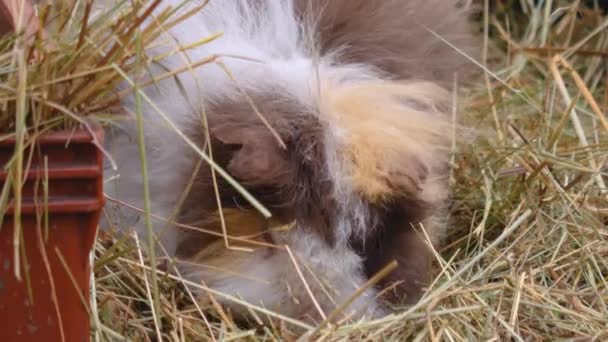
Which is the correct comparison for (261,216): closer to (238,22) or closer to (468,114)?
(238,22)

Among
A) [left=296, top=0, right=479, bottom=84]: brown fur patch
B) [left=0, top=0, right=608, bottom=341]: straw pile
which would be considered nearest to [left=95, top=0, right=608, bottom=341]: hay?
[left=0, top=0, right=608, bottom=341]: straw pile

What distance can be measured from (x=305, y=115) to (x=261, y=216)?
0.58 ft

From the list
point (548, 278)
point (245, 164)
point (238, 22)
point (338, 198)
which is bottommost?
point (548, 278)

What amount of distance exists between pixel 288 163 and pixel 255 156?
0.07 metres

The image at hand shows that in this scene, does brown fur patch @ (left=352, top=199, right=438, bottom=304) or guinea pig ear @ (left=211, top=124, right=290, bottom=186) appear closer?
guinea pig ear @ (left=211, top=124, right=290, bottom=186)

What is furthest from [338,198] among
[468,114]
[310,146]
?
[468,114]

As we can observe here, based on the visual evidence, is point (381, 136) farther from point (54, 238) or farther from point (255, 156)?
point (54, 238)

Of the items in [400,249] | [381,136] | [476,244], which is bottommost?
[476,244]

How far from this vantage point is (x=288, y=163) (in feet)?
4.61

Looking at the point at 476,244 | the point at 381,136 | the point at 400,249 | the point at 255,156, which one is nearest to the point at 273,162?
the point at 255,156

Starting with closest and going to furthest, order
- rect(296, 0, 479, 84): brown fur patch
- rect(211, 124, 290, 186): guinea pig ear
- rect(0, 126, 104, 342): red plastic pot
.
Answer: rect(0, 126, 104, 342): red plastic pot < rect(211, 124, 290, 186): guinea pig ear < rect(296, 0, 479, 84): brown fur patch

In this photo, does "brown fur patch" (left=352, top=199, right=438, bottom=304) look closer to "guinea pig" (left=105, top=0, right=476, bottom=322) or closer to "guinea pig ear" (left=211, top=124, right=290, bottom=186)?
"guinea pig" (left=105, top=0, right=476, bottom=322)

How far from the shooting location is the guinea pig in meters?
1.42

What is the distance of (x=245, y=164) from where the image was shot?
4.44 feet
